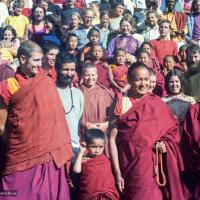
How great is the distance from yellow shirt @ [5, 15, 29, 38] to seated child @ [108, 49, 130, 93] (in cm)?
261

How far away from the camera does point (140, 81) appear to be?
637 cm

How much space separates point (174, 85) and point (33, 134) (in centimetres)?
211

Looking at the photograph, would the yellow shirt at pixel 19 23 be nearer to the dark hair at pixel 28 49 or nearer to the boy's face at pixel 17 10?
the boy's face at pixel 17 10

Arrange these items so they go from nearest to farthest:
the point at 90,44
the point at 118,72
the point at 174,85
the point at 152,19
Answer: the point at 174,85, the point at 118,72, the point at 90,44, the point at 152,19

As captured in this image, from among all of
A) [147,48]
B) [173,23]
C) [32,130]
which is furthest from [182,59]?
[32,130]

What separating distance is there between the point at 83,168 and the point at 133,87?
934mm

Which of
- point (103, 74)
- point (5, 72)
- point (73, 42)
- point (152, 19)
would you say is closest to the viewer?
point (5, 72)

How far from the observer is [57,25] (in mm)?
10594

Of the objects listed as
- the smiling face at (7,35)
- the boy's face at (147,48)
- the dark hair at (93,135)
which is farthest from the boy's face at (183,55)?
the dark hair at (93,135)

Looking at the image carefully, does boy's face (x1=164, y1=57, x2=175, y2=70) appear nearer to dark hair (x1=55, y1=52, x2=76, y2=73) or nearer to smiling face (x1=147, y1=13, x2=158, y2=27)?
smiling face (x1=147, y1=13, x2=158, y2=27)

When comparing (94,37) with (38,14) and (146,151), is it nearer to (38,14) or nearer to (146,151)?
(38,14)

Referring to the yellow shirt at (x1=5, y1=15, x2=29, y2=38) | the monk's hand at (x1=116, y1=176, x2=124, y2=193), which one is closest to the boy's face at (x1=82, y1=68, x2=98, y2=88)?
the monk's hand at (x1=116, y1=176, x2=124, y2=193)

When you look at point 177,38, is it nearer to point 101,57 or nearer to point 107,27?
point 107,27

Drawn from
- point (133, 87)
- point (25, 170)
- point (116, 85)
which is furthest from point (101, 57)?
point (25, 170)
